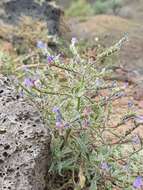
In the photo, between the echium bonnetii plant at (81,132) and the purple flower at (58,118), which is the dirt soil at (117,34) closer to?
the echium bonnetii plant at (81,132)

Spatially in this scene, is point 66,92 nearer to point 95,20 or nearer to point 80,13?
point 95,20

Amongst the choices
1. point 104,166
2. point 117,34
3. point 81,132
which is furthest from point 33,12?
point 104,166

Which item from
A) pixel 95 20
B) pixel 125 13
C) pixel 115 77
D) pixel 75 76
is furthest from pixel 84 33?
pixel 75 76

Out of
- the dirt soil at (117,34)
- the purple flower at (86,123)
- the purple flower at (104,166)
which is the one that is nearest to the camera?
the purple flower at (104,166)

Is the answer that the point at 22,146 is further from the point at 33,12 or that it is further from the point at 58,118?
the point at 33,12

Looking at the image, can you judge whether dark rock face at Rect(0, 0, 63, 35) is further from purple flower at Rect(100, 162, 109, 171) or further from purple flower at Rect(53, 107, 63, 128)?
purple flower at Rect(100, 162, 109, 171)

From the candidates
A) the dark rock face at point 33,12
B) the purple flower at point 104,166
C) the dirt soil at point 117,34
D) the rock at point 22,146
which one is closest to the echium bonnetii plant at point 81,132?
the purple flower at point 104,166
